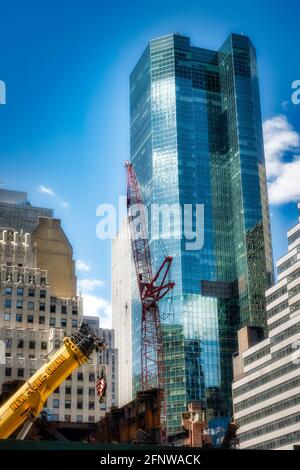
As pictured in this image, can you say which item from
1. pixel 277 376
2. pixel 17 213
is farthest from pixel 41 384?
pixel 17 213

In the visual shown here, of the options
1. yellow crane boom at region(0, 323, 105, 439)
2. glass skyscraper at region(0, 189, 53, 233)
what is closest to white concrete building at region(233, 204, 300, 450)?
glass skyscraper at region(0, 189, 53, 233)

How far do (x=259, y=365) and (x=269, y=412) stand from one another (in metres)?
10.3

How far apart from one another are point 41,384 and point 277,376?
92906mm

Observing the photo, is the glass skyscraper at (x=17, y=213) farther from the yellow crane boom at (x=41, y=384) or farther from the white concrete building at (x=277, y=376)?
the yellow crane boom at (x=41, y=384)

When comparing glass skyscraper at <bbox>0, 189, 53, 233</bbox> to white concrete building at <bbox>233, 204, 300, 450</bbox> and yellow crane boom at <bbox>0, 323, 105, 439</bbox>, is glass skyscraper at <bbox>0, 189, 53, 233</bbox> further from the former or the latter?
yellow crane boom at <bbox>0, 323, 105, 439</bbox>

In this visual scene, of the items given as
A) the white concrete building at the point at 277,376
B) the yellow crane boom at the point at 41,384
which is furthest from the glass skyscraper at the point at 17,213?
the yellow crane boom at the point at 41,384

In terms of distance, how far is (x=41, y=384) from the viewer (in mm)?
45625

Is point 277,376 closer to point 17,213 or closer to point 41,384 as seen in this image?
point 17,213

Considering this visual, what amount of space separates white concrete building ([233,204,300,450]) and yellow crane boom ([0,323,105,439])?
83.2 m

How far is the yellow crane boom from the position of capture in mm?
44438
